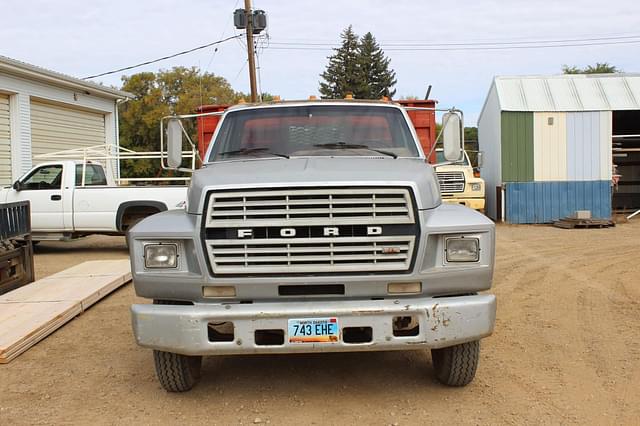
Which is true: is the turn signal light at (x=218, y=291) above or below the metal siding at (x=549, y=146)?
below

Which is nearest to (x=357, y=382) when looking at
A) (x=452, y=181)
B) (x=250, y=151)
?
(x=250, y=151)

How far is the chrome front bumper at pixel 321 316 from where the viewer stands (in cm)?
389

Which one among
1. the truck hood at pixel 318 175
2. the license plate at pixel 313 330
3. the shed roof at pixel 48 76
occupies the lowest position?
the license plate at pixel 313 330

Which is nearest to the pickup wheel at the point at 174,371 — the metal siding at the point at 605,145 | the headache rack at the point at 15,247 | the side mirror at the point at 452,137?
the side mirror at the point at 452,137

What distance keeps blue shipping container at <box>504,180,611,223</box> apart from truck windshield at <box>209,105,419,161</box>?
45.3 feet

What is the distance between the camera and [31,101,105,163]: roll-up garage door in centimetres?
1800

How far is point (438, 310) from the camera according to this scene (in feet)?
12.8

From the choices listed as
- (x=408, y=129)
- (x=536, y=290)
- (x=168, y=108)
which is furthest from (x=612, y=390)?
(x=168, y=108)

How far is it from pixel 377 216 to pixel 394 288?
47cm

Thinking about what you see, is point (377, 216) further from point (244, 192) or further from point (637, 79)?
point (637, 79)

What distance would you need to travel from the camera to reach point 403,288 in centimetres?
404

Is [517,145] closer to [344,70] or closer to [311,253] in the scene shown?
[311,253]

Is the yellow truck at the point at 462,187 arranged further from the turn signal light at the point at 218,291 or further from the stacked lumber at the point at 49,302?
the turn signal light at the point at 218,291

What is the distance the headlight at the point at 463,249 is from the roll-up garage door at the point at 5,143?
15326 mm
